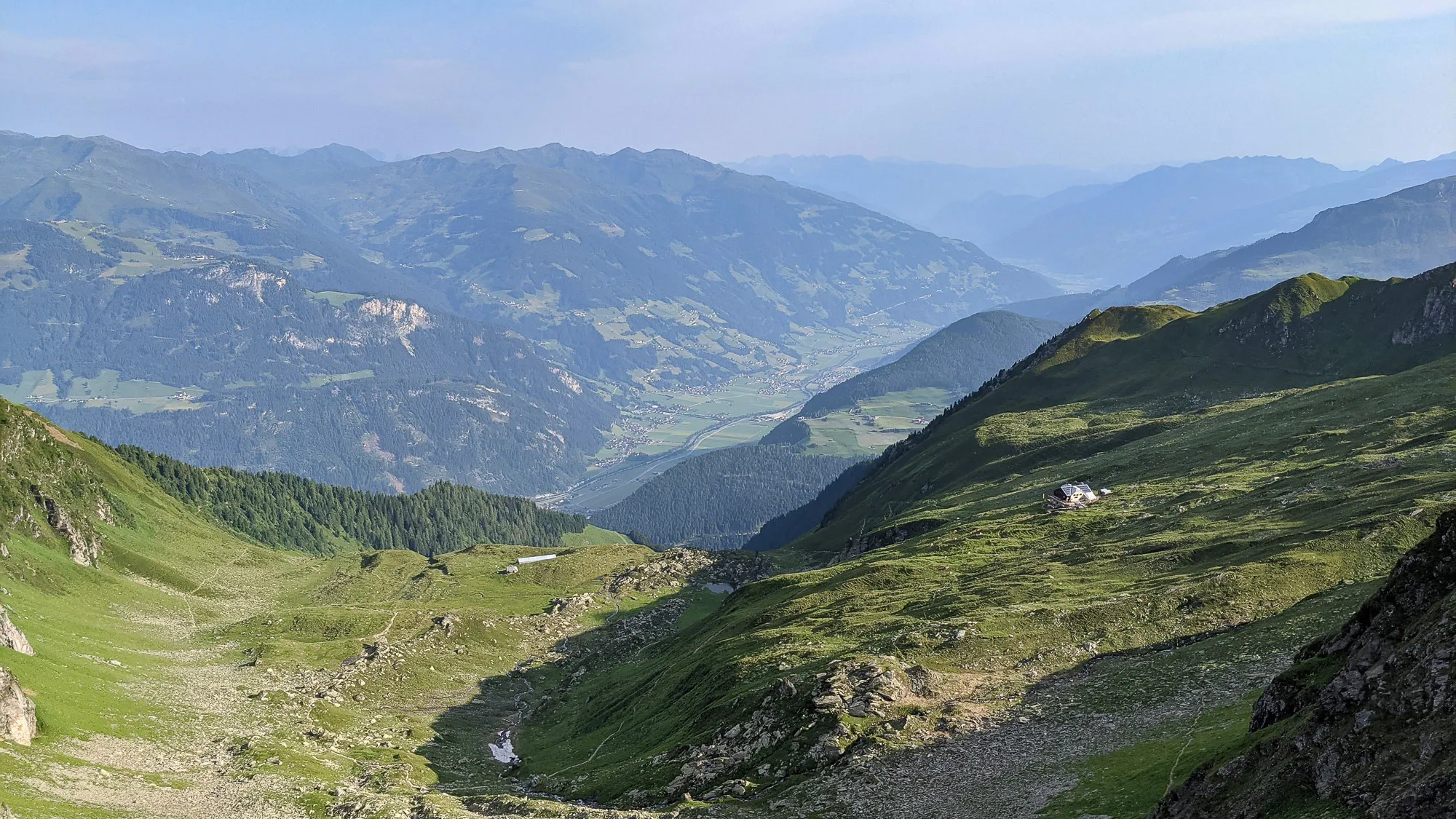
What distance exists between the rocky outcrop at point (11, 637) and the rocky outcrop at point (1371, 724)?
124 meters

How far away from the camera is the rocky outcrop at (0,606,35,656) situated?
378 feet

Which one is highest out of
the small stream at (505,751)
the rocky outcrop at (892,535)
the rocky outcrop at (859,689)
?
the rocky outcrop at (859,689)

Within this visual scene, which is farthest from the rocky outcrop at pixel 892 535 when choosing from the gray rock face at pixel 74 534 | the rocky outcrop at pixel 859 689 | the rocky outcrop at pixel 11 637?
the gray rock face at pixel 74 534

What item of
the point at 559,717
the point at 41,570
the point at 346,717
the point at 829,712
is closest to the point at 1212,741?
the point at 829,712

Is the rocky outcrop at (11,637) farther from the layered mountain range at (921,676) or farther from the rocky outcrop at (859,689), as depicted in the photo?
the rocky outcrop at (859,689)

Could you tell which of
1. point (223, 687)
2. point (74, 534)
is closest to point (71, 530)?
point (74, 534)

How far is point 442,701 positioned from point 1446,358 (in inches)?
6896

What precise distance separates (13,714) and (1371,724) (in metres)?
105

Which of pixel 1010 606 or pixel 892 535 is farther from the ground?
pixel 1010 606

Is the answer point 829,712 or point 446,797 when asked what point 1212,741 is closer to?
point 829,712

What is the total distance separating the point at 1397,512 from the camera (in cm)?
8350

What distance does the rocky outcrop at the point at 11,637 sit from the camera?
378 ft

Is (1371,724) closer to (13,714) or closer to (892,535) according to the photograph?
(13,714)

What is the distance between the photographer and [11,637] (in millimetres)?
116500
